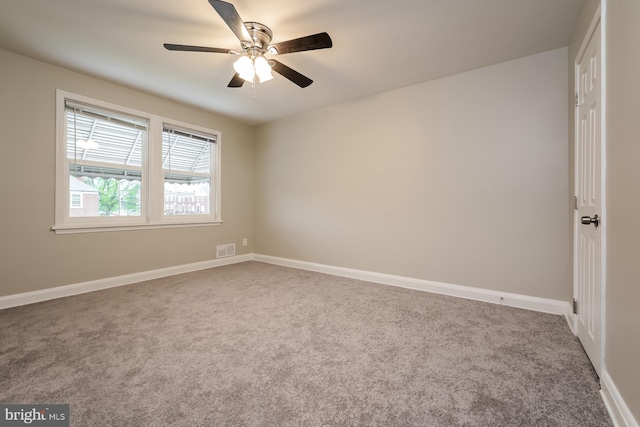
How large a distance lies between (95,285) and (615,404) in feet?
14.7

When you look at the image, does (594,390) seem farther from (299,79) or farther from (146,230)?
(146,230)

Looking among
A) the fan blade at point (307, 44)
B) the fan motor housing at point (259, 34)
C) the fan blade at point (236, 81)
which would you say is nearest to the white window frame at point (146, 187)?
the fan blade at point (236, 81)

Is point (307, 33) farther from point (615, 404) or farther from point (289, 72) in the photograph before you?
point (615, 404)

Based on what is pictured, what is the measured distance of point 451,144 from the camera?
3039mm

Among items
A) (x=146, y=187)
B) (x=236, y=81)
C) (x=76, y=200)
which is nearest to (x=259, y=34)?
(x=236, y=81)

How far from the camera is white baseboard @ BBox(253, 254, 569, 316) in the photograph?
254 cm

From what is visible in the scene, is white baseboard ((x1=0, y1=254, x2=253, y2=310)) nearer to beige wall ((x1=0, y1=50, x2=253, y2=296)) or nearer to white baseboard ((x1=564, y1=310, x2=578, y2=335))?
beige wall ((x1=0, y1=50, x2=253, y2=296))

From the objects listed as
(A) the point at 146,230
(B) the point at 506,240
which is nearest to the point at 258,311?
(A) the point at 146,230

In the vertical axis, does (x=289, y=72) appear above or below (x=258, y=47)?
below

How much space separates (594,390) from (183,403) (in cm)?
217

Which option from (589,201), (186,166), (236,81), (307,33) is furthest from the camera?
(186,166)

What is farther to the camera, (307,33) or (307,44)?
(307,33)

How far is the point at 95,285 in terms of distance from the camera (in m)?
3.18

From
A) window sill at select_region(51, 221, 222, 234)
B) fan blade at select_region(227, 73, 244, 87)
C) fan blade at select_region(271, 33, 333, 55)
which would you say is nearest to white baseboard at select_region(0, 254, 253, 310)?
window sill at select_region(51, 221, 222, 234)
